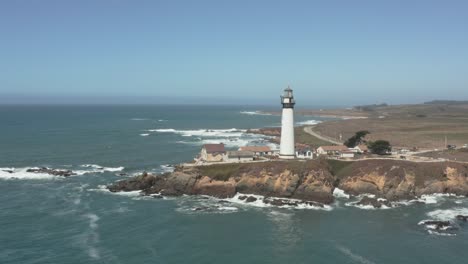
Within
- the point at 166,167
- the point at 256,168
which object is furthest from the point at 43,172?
the point at 256,168

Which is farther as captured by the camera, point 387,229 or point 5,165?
point 5,165

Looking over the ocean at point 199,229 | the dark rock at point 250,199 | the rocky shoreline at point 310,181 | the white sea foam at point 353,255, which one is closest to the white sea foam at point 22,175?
the ocean at point 199,229

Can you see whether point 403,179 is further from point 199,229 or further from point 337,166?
point 199,229

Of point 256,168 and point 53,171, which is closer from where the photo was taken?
point 256,168

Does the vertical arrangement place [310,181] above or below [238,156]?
below

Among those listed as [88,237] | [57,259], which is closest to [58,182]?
[88,237]

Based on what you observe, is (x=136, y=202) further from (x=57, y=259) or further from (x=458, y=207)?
(x=458, y=207)
